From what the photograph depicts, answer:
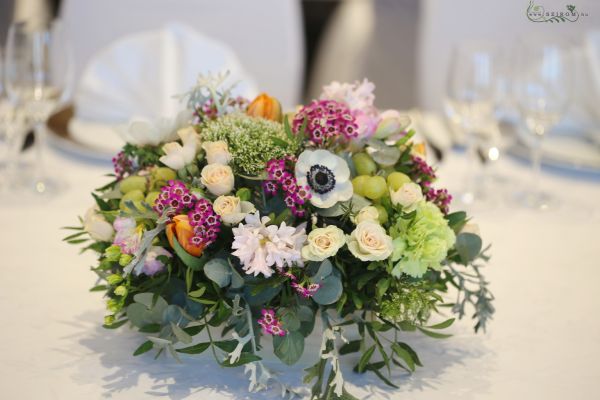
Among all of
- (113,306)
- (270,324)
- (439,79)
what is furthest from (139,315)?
(439,79)

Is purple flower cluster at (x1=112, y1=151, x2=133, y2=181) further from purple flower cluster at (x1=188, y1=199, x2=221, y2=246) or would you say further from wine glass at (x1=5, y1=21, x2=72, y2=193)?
wine glass at (x1=5, y1=21, x2=72, y2=193)

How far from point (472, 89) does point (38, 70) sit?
0.75 metres

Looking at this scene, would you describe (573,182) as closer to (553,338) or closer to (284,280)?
(553,338)

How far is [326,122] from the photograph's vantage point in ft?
2.51

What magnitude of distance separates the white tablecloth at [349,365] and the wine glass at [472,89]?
21 centimetres

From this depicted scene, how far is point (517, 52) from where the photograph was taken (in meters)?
1.26

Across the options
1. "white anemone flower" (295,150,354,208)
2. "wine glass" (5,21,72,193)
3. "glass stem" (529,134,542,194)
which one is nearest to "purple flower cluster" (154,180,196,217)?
"white anemone flower" (295,150,354,208)

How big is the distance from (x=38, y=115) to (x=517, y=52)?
822mm

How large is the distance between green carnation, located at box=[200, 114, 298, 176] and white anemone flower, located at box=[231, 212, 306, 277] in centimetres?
7

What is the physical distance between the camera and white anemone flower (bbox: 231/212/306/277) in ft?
2.21

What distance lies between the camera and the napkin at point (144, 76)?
5.19 feet

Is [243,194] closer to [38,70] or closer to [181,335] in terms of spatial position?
[181,335]

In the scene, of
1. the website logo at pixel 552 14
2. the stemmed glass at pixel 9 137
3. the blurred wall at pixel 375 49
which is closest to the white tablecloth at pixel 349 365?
the stemmed glass at pixel 9 137

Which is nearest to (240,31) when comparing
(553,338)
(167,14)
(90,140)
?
(167,14)
